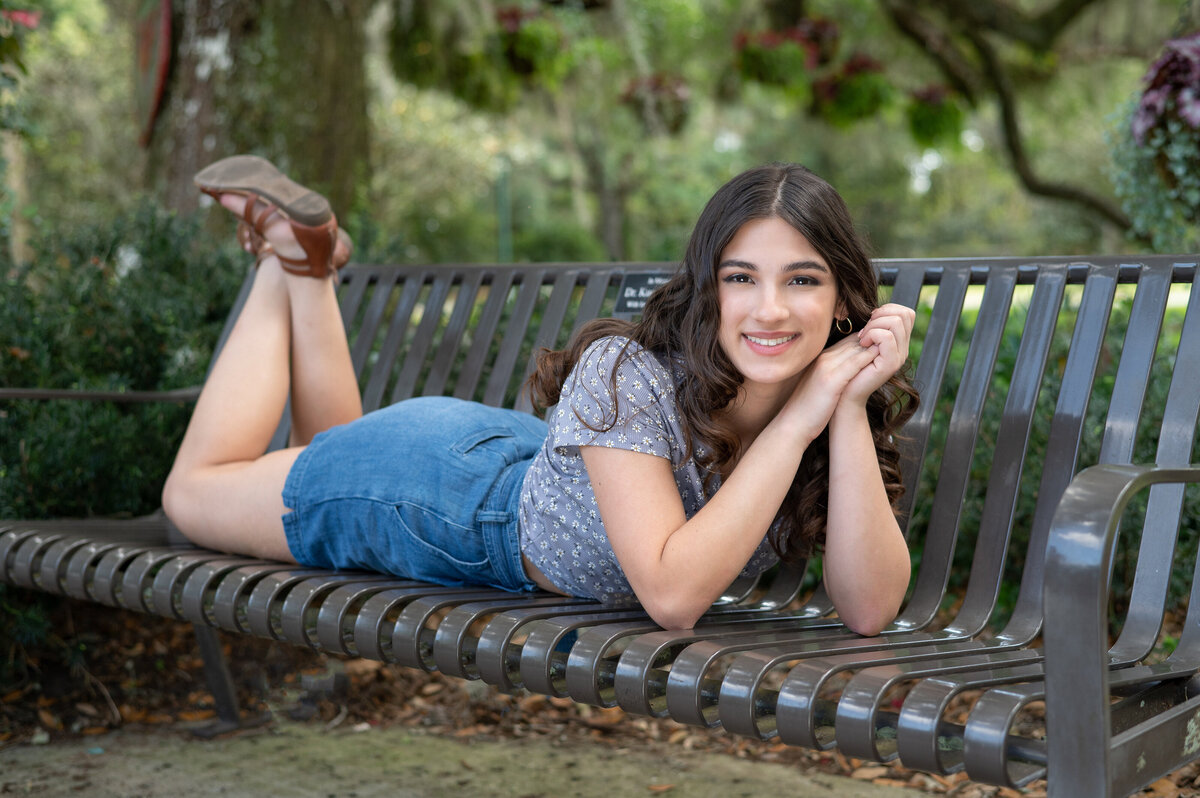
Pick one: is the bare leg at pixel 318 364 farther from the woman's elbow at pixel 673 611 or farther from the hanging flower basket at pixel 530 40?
the hanging flower basket at pixel 530 40

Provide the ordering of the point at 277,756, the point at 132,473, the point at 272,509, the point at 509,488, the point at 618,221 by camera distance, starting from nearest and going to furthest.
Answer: the point at 509,488, the point at 272,509, the point at 277,756, the point at 132,473, the point at 618,221

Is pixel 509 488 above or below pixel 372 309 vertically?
below

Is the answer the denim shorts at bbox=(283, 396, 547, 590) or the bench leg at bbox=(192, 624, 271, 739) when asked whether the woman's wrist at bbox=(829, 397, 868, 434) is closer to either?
the denim shorts at bbox=(283, 396, 547, 590)

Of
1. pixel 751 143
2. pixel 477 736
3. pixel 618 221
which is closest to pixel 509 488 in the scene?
pixel 477 736

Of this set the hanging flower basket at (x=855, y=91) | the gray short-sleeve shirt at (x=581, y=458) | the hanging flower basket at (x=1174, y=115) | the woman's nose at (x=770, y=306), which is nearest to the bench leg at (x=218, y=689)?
the gray short-sleeve shirt at (x=581, y=458)

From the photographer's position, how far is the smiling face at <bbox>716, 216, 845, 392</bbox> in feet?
6.00

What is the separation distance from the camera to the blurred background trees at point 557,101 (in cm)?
505

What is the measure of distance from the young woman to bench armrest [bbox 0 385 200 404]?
52 centimetres

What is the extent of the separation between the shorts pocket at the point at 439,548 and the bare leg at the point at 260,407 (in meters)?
0.35

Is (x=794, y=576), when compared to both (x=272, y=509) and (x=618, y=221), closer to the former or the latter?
(x=272, y=509)

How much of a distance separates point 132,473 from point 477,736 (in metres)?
1.24

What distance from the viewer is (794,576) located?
94.3 inches

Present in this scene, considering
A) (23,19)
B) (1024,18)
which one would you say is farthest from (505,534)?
(1024,18)

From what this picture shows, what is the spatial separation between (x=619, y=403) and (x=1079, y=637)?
0.80 m
